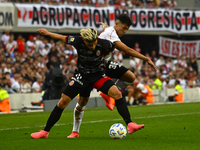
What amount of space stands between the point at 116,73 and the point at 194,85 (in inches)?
625

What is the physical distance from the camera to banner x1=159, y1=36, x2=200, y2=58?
27578 mm

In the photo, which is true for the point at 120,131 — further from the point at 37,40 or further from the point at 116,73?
the point at 37,40

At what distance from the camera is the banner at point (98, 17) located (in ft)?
72.1

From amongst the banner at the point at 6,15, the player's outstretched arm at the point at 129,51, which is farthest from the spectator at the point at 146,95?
the player's outstretched arm at the point at 129,51

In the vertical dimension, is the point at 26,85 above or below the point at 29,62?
below

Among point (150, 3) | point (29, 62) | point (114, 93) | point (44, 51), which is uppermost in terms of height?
point (150, 3)

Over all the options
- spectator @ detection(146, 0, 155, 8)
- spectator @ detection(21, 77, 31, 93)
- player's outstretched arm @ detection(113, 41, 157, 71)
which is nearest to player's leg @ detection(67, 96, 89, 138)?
player's outstretched arm @ detection(113, 41, 157, 71)

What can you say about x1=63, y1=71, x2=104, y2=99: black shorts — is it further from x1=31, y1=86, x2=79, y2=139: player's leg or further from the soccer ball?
the soccer ball

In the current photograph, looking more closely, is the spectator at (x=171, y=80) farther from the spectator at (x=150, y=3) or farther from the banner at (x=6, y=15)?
the banner at (x=6, y=15)

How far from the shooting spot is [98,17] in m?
23.4

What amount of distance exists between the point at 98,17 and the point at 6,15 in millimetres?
5333

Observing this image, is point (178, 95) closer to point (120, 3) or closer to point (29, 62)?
point (120, 3)

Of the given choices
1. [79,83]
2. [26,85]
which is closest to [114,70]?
[79,83]

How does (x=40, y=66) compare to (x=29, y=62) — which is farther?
(x=40, y=66)
